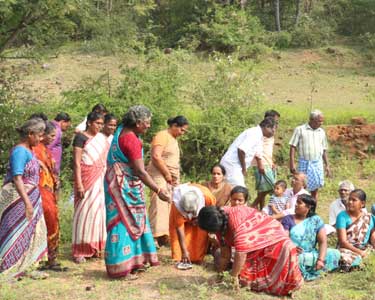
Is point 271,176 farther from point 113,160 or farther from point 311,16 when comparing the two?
point 311,16

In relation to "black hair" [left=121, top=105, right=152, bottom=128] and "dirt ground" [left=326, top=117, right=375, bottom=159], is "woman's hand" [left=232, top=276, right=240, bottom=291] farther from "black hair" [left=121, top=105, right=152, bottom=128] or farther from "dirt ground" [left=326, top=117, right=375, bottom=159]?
"dirt ground" [left=326, top=117, right=375, bottom=159]

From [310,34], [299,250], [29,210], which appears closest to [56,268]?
[29,210]

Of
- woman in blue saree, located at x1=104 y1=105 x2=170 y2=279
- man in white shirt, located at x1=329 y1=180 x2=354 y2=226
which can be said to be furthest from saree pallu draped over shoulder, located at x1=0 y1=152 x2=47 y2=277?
man in white shirt, located at x1=329 y1=180 x2=354 y2=226

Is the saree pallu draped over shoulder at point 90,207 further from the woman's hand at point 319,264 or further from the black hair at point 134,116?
the woman's hand at point 319,264

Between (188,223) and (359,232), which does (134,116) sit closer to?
(188,223)

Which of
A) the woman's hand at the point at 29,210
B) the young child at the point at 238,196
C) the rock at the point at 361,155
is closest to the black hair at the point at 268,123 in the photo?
the young child at the point at 238,196

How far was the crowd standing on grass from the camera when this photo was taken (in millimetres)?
4941

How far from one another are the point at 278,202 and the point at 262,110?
13.8 feet

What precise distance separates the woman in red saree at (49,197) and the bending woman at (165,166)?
1104 millimetres

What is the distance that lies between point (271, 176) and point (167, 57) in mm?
4056

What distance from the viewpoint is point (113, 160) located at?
5.33 meters

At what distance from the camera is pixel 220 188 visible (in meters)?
6.36

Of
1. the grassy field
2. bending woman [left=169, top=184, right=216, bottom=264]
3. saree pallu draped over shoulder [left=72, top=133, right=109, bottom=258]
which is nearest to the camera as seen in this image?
the grassy field

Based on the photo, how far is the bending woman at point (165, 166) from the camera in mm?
6332
